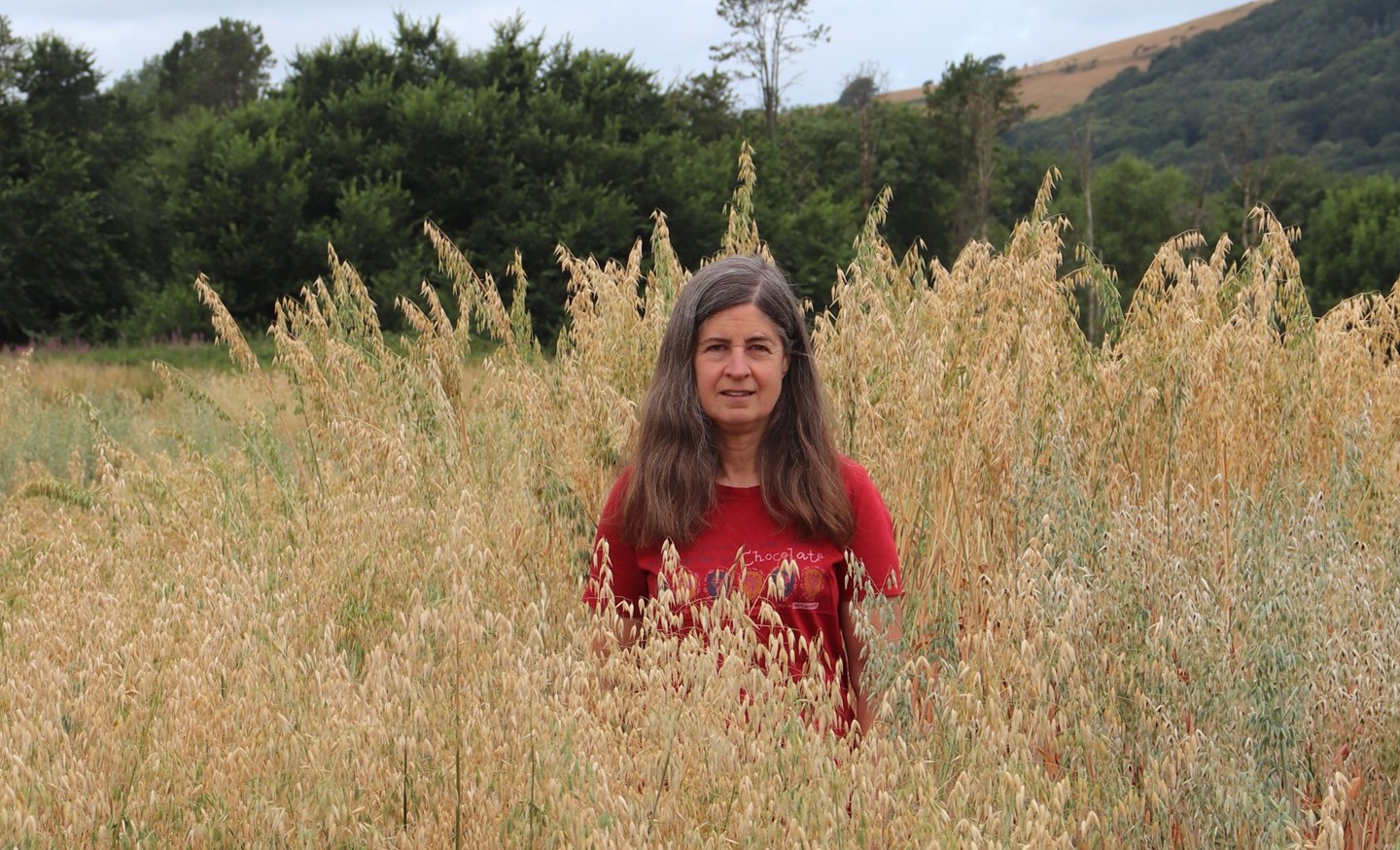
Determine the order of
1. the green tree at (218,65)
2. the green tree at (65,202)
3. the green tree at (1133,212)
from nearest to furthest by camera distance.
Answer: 1. the green tree at (65,202)
2. the green tree at (1133,212)
3. the green tree at (218,65)

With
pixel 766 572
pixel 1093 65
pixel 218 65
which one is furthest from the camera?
pixel 1093 65

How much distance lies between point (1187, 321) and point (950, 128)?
132 feet

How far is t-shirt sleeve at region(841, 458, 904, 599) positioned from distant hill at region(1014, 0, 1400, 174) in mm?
60707

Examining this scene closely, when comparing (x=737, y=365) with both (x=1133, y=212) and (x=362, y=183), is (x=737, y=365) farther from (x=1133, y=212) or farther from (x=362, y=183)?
(x=1133, y=212)

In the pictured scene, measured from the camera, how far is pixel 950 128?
136ft

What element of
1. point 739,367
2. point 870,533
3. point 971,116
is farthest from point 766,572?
point 971,116

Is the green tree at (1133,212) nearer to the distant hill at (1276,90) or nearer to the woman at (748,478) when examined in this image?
the distant hill at (1276,90)

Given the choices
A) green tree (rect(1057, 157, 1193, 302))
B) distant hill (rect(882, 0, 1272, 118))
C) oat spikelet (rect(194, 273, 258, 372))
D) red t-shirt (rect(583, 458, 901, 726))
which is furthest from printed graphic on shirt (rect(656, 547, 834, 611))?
distant hill (rect(882, 0, 1272, 118))

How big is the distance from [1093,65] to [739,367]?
132m

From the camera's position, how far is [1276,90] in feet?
276

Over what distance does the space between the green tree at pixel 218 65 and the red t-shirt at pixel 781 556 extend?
5830 centimetres

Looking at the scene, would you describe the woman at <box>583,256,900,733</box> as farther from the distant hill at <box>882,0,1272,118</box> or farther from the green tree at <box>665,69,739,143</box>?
the distant hill at <box>882,0,1272,118</box>

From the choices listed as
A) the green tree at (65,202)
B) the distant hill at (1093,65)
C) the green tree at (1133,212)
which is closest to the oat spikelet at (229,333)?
the green tree at (65,202)

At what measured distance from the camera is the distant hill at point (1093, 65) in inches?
4380
